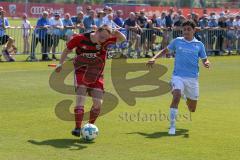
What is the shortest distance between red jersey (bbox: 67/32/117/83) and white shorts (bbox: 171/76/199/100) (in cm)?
136

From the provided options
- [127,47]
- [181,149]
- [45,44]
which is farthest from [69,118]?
[127,47]

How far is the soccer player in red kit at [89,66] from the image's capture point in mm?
9469

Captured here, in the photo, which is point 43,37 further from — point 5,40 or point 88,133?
point 88,133

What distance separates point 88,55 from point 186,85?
1.96 meters

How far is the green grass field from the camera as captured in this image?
8352mm

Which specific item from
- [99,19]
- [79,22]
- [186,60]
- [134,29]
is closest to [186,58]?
[186,60]

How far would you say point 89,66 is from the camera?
32.1ft

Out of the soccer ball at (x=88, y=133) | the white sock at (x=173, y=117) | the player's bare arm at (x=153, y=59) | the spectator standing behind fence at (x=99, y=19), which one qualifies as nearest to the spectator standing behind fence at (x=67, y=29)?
the spectator standing behind fence at (x=99, y=19)

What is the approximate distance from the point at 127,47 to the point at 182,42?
14.9 metres

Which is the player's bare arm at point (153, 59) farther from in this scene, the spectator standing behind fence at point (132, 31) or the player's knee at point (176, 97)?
the spectator standing behind fence at point (132, 31)

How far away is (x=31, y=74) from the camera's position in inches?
730

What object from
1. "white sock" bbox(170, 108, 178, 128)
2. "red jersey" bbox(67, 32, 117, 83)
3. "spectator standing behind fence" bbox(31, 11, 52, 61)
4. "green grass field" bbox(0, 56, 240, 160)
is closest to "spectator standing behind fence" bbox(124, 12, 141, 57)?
"spectator standing behind fence" bbox(31, 11, 52, 61)

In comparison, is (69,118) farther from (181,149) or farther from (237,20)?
(237,20)

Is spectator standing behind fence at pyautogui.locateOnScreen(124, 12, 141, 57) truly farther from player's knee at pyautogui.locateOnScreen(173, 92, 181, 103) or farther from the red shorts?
the red shorts
